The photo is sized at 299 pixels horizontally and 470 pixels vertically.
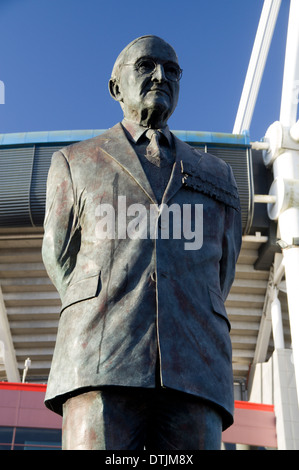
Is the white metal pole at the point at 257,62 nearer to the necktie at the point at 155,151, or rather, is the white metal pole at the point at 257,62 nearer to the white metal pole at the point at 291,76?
the white metal pole at the point at 291,76

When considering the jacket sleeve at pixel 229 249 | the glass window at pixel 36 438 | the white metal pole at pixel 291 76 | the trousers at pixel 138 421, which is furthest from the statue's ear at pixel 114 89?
the white metal pole at pixel 291 76

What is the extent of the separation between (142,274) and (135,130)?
0.65 meters

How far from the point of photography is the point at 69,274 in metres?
2.29

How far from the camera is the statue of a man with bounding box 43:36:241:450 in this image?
1942 mm

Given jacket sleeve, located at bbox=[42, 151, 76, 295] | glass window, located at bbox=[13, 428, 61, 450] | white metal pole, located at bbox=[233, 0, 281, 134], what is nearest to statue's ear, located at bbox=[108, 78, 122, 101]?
jacket sleeve, located at bbox=[42, 151, 76, 295]

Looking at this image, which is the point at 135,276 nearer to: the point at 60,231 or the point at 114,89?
the point at 60,231

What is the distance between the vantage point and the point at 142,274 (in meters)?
2.11

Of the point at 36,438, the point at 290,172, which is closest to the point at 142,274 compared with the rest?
the point at 36,438

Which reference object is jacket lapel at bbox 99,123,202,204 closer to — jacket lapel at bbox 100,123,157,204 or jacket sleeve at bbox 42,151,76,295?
jacket lapel at bbox 100,123,157,204

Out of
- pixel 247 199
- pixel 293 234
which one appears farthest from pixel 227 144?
pixel 293 234

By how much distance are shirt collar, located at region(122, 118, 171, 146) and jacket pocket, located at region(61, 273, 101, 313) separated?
23.9 inches

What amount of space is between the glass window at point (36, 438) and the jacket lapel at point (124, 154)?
44.7ft
